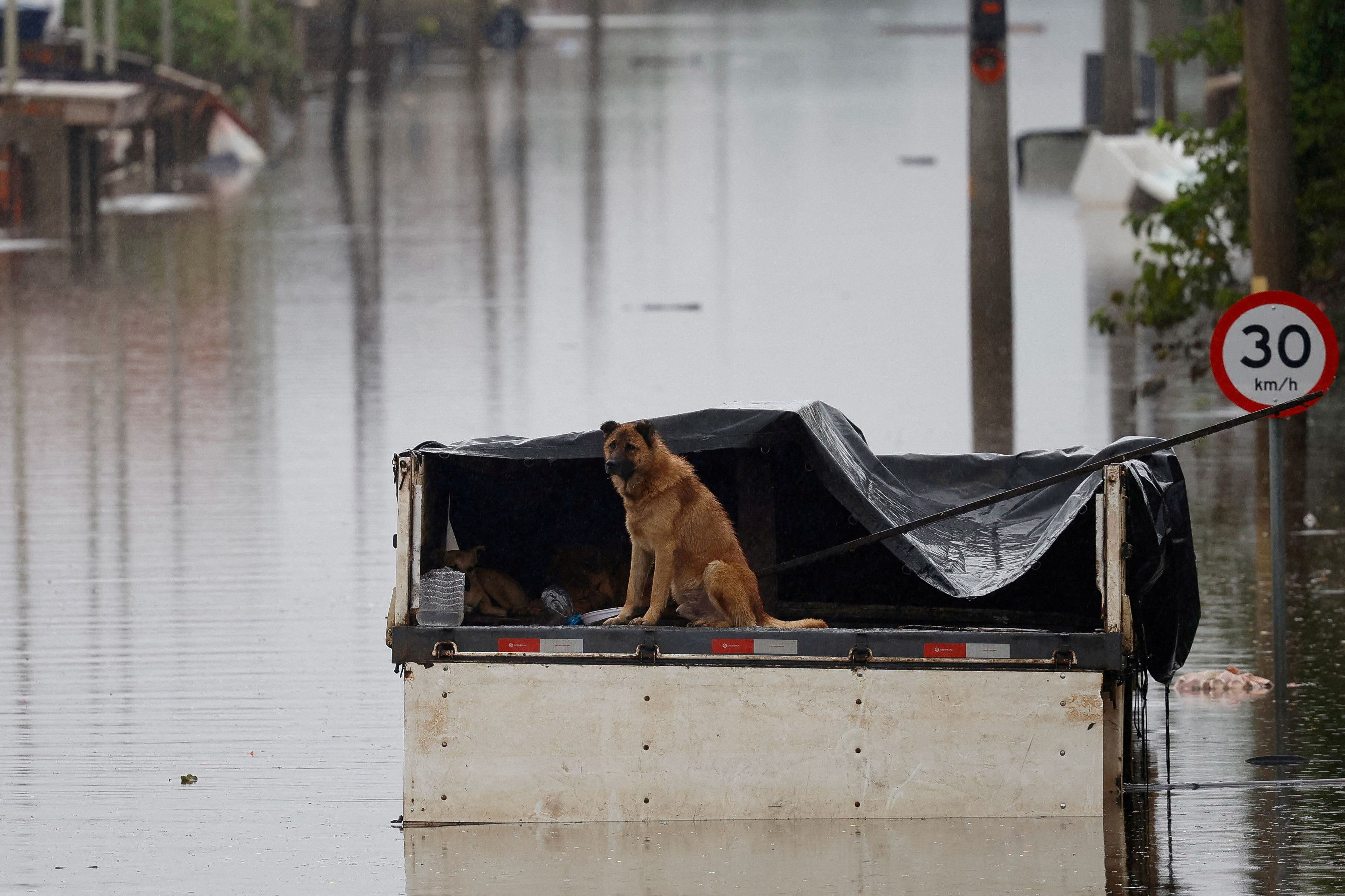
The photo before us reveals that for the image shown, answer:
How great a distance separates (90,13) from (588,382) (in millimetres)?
19515

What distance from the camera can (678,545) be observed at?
8273 millimetres

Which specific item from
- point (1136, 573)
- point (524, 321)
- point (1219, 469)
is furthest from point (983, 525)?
point (524, 321)

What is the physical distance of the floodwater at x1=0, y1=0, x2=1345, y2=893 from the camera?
773 centimetres

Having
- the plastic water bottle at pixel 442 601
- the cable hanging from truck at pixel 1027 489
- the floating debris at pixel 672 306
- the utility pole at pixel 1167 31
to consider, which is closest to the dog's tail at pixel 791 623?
the cable hanging from truck at pixel 1027 489

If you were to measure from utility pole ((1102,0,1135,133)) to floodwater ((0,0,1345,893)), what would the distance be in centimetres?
185

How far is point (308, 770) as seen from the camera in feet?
29.2

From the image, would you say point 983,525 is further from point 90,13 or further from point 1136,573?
point 90,13

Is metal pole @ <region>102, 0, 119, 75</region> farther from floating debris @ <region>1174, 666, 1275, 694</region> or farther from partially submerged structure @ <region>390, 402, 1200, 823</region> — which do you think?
partially submerged structure @ <region>390, 402, 1200, 823</region>

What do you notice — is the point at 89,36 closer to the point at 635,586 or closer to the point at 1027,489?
the point at 635,586

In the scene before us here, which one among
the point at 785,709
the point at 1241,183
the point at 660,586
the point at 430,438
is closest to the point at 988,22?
the point at 1241,183

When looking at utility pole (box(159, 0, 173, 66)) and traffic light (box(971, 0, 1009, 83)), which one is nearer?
traffic light (box(971, 0, 1009, 83))

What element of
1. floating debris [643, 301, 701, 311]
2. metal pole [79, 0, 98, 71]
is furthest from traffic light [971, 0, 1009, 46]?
metal pole [79, 0, 98, 71]

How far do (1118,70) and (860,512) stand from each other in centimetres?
3298

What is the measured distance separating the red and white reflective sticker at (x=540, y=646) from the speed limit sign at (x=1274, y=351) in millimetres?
3057
